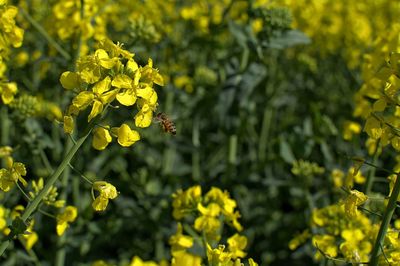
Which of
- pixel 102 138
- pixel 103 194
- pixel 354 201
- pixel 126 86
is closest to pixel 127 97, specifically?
pixel 126 86

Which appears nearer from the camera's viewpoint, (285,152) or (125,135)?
(125,135)

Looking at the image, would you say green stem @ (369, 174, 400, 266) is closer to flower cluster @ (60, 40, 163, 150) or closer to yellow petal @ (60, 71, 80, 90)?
flower cluster @ (60, 40, 163, 150)

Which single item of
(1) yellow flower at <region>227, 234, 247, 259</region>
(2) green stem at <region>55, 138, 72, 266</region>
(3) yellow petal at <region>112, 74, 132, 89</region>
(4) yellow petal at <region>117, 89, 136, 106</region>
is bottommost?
(2) green stem at <region>55, 138, 72, 266</region>

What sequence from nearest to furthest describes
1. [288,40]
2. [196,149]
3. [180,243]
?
1. [180,243]
2. [288,40]
3. [196,149]

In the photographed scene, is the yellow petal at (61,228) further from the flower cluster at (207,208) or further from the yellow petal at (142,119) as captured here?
the yellow petal at (142,119)

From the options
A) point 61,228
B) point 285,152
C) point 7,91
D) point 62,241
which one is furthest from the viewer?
point 285,152

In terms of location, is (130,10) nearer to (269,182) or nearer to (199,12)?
(199,12)

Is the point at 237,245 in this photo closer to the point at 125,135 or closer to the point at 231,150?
the point at 125,135

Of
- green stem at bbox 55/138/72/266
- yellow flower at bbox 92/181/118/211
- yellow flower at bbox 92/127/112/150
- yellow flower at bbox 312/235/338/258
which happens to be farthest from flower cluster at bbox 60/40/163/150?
green stem at bbox 55/138/72/266

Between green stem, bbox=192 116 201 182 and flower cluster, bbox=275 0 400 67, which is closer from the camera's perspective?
green stem, bbox=192 116 201 182
